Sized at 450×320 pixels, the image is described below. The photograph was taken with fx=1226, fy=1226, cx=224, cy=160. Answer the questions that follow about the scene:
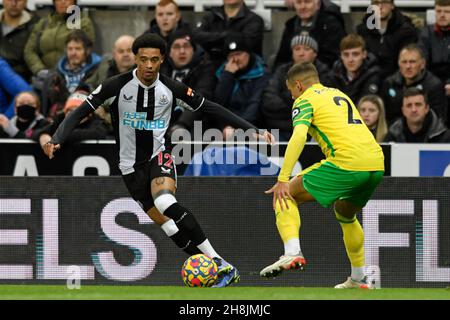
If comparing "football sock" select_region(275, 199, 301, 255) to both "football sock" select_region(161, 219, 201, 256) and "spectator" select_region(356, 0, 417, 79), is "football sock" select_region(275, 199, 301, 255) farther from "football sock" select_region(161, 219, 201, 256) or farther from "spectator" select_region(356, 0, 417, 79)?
"spectator" select_region(356, 0, 417, 79)

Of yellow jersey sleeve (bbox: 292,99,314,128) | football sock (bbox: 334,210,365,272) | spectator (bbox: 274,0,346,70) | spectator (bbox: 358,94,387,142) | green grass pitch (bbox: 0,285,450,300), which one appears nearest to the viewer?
green grass pitch (bbox: 0,285,450,300)

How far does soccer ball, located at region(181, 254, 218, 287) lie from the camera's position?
32.9 ft

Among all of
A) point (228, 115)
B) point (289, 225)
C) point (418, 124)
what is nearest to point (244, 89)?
point (418, 124)

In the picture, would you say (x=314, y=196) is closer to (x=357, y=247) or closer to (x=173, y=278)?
(x=357, y=247)

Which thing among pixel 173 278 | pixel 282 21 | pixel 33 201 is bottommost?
pixel 173 278

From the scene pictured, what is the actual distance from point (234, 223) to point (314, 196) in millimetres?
2005

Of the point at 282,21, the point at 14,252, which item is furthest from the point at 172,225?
the point at 282,21

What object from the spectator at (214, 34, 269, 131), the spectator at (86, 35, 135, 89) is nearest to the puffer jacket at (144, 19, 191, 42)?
the spectator at (86, 35, 135, 89)

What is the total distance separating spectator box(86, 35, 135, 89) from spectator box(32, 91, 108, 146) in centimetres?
66

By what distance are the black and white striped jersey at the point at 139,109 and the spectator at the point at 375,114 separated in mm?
2685

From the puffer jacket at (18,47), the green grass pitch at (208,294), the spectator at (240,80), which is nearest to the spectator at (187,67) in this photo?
the spectator at (240,80)

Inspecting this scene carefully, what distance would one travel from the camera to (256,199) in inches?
466
